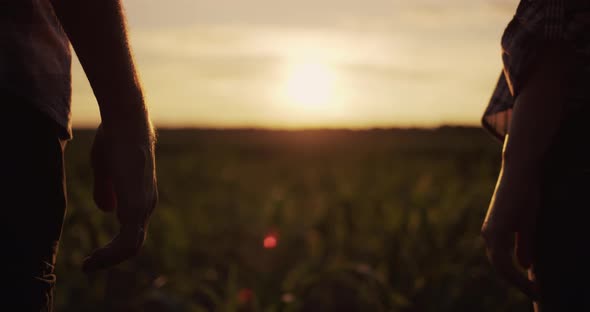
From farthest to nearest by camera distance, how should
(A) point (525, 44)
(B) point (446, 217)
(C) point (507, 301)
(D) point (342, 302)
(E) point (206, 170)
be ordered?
(E) point (206, 170) → (B) point (446, 217) → (D) point (342, 302) → (C) point (507, 301) → (A) point (525, 44)

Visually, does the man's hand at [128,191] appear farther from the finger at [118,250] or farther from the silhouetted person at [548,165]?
the silhouetted person at [548,165]

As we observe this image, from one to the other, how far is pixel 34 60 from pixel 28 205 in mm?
233

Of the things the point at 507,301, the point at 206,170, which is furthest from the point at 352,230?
the point at 206,170

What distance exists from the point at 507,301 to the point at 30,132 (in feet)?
10.4

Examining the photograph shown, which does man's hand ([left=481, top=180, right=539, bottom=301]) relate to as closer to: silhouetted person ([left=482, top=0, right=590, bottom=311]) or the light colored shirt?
silhouetted person ([left=482, top=0, right=590, bottom=311])

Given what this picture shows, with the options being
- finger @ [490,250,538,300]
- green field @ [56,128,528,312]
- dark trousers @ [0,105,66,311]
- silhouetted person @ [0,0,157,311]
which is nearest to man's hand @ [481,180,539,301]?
finger @ [490,250,538,300]

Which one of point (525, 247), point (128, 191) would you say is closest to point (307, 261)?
point (525, 247)

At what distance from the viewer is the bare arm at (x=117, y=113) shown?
1054mm

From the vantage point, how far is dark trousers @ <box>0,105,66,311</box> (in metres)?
1.00

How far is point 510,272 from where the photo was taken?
1132mm

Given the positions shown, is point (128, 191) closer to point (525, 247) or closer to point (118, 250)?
point (118, 250)

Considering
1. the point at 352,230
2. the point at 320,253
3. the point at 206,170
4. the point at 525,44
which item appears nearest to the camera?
the point at 525,44

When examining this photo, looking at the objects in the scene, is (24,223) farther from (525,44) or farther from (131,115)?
(525,44)

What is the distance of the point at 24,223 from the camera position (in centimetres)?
102
